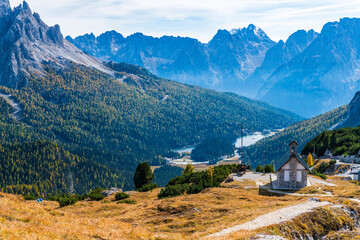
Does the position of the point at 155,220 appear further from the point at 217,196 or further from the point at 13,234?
the point at 13,234

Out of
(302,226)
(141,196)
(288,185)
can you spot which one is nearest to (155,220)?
(302,226)

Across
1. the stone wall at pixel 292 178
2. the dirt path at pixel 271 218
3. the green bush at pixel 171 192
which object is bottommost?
the green bush at pixel 171 192

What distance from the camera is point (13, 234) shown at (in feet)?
65.9

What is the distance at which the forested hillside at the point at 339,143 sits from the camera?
111 metres

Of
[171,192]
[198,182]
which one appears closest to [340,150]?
[198,182]

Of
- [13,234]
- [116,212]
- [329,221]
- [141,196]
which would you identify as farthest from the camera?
[141,196]

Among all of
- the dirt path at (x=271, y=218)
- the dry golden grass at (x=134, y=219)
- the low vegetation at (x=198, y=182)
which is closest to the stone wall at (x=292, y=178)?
the dry golden grass at (x=134, y=219)

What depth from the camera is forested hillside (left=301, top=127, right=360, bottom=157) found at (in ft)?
365

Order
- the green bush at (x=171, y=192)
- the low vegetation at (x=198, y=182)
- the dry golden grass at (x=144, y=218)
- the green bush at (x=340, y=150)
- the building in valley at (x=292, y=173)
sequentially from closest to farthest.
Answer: the dry golden grass at (x=144, y=218) → the green bush at (x=171, y=192) → the low vegetation at (x=198, y=182) → the building in valley at (x=292, y=173) → the green bush at (x=340, y=150)

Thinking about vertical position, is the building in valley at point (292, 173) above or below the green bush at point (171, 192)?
above

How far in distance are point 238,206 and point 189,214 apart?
7281mm

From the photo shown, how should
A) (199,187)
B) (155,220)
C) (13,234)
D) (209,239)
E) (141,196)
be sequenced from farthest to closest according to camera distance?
(141,196)
(199,187)
(155,220)
(209,239)
(13,234)

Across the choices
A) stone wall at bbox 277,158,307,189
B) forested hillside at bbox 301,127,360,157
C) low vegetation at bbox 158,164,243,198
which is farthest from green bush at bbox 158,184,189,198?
forested hillside at bbox 301,127,360,157

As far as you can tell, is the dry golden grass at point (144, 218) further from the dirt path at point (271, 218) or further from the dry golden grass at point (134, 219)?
the dirt path at point (271, 218)
